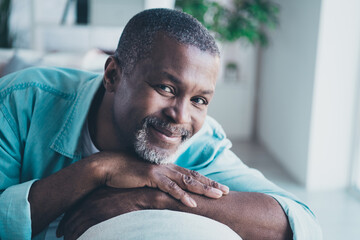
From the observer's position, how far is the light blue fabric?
0.95 m

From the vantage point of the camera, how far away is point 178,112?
859mm

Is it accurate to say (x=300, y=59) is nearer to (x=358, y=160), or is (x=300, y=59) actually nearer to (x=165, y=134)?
(x=358, y=160)

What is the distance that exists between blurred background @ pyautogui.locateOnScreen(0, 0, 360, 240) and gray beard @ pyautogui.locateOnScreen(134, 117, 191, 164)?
1.47m

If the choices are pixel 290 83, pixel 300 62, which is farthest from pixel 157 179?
pixel 290 83

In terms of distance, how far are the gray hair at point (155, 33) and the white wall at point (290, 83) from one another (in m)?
2.12

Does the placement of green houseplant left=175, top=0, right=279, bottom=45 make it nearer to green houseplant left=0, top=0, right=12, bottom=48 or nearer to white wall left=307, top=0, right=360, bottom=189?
white wall left=307, top=0, right=360, bottom=189

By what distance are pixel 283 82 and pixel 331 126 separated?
2.71 feet

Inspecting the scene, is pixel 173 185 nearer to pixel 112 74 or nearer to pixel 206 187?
pixel 206 187

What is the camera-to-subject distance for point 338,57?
2.75 meters

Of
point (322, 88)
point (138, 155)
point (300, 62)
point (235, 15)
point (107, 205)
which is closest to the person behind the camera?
point (107, 205)

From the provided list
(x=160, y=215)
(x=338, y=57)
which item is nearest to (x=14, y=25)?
(x=338, y=57)

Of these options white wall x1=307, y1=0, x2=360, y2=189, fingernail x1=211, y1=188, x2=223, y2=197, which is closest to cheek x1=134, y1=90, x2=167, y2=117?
fingernail x1=211, y1=188, x2=223, y2=197

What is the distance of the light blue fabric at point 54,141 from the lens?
0.95m

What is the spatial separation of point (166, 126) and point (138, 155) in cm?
12
